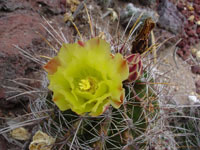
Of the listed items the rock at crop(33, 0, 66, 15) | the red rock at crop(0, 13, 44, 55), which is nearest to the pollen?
the red rock at crop(0, 13, 44, 55)

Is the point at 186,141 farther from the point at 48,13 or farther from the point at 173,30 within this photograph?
the point at 48,13

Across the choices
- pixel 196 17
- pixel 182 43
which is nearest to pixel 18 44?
pixel 182 43

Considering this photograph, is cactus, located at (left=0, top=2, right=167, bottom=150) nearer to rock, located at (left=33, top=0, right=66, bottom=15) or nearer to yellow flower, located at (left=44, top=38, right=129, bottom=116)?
yellow flower, located at (left=44, top=38, right=129, bottom=116)

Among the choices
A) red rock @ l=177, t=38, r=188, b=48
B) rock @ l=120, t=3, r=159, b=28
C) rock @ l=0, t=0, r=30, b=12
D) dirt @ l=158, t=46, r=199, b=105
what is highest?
rock @ l=0, t=0, r=30, b=12

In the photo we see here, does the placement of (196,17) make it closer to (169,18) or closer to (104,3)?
Result: (169,18)

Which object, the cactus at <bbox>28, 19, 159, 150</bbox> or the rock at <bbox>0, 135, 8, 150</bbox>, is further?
the rock at <bbox>0, 135, 8, 150</bbox>

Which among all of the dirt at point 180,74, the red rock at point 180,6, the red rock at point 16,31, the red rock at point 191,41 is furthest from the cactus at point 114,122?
the red rock at point 180,6

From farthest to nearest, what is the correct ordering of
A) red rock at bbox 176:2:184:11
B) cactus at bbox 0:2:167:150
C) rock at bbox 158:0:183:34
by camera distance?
red rock at bbox 176:2:184:11 < rock at bbox 158:0:183:34 < cactus at bbox 0:2:167:150

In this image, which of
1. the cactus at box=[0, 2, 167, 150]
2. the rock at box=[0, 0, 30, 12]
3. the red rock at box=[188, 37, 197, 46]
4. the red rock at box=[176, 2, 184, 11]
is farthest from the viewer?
the red rock at box=[176, 2, 184, 11]
